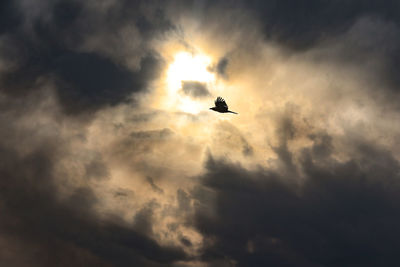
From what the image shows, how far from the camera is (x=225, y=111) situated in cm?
19462
